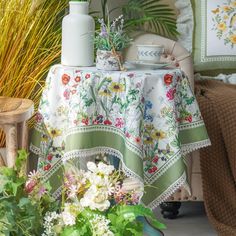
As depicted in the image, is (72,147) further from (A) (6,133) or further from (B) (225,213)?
(B) (225,213)

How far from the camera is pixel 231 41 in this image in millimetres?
3176

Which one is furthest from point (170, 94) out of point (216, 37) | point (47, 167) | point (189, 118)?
point (216, 37)

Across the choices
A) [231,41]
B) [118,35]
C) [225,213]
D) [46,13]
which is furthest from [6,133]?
[231,41]

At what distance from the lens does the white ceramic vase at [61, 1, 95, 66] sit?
238cm

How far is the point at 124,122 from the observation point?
7.40 feet

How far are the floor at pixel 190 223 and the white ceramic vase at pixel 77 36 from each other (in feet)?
2.82

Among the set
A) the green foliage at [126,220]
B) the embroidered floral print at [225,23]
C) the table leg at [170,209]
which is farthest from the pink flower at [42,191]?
the embroidered floral print at [225,23]

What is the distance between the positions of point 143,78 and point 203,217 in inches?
38.0

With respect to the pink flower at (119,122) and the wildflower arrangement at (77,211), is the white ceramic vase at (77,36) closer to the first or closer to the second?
the pink flower at (119,122)

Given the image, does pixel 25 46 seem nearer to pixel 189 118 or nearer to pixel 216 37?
pixel 189 118

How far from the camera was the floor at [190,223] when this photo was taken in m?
2.72

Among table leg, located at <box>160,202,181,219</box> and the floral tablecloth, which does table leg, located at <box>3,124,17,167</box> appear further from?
table leg, located at <box>160,202,181,219</box>

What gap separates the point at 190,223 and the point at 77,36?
103 centimetres

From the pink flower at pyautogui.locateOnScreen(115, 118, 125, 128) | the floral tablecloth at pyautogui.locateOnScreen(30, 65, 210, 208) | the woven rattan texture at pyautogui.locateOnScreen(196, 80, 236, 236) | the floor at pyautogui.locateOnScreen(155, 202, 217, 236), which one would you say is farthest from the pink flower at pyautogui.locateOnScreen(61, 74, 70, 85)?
the floor at pyautogui.locateOnScreen(155, 202, 217, 236)
